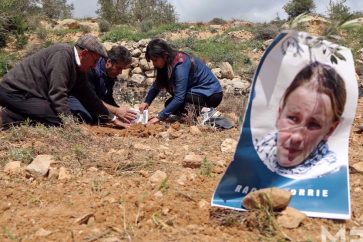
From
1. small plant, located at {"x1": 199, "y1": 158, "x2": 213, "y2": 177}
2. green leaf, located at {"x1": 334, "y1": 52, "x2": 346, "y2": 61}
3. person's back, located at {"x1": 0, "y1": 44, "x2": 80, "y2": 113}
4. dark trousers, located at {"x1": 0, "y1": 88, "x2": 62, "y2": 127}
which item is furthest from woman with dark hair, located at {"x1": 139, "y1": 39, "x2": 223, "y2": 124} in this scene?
green leaf, located at {"x1": 334, "y1": 52, "x2": 346, "y2": 61}

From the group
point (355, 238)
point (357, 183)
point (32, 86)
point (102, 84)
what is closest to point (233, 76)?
point (102, 84)

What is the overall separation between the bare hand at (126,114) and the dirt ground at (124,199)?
45.6 inches

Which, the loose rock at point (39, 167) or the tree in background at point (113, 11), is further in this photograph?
the tree in background at point (113, 11)

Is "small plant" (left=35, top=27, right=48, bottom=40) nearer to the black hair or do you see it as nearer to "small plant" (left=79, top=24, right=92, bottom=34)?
"small plant" (left=79, top=24, right=92, bottom=34)

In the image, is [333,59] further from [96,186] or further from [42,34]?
[42,34]

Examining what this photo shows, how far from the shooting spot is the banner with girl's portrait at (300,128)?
68.5 inches

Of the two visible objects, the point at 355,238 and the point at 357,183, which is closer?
the point at 355,238

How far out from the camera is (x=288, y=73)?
1.75 meters

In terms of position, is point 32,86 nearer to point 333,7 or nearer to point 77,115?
point 77,115

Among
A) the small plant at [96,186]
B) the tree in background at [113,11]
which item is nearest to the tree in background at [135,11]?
the tree in background at [113,11]

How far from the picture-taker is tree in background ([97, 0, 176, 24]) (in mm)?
26688

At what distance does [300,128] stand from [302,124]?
2 centimetres

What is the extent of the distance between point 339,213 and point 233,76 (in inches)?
351

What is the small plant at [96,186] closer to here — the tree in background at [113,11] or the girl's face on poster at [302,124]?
the girl's face on poster at [302,124]
